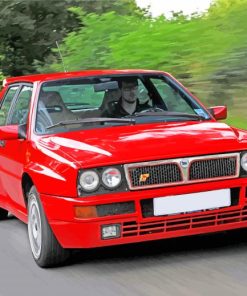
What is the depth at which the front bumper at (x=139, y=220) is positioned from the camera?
5.39 meters

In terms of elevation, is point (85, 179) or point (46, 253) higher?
point (85, 179)

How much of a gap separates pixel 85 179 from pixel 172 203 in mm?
648

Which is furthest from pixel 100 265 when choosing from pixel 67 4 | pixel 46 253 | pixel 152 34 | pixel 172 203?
pixel 67 4

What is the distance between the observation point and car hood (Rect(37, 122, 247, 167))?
18.1 feet

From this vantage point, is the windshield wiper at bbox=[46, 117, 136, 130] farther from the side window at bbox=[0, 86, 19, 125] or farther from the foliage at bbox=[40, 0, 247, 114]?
the foliage at bbox=[40, 0, 247, 114]

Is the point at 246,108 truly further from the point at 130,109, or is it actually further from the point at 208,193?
the point at 208,193

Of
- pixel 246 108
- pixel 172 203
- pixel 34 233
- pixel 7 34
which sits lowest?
pixel 7 34

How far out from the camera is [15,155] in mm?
6844

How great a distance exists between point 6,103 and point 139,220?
3.29 m

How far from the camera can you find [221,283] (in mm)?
4945

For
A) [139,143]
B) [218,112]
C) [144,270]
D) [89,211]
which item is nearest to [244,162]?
[139,143]

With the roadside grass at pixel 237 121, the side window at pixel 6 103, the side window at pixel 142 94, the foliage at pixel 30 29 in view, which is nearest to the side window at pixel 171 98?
the side window at pixel 142 94

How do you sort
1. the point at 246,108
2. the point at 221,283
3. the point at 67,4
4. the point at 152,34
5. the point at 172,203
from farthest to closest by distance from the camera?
the point at 67,4 → the point at 152,34 → the point at 246,108 → the point at 172,203 → the point at 221,283

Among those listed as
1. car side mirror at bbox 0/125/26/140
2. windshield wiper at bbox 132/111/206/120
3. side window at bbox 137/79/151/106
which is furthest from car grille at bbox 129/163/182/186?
side window at bbox 137/79/151/106
